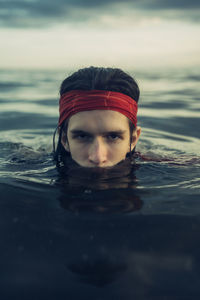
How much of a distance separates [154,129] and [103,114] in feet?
10.8

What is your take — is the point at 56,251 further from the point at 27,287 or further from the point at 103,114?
the point at 103,114

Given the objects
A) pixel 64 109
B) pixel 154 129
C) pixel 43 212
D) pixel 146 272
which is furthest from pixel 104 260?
pixel 154 129

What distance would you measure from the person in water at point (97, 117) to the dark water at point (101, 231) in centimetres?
17

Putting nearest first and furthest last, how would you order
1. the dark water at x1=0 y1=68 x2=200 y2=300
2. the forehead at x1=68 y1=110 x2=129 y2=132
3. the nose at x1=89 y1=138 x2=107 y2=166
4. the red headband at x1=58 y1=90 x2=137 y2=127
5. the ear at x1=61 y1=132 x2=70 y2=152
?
the dark water at x1=0 y1=68 x2=200 y2=300, the nose at x1=89 y1=138 x2=107 y2=166, the forehead at x1=68 y1=110 x2=129 y2=132, the red headband at x1=58 y1=90 x2=137 y2=127, the ear at x1=61 y1=132 x2=70 y2=152

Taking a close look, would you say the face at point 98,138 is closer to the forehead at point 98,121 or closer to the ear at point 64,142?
the forehead at point 98,121

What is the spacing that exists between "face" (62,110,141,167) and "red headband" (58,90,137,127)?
51 mm

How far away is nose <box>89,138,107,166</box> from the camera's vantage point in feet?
9.27

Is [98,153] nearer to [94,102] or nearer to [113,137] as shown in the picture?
[113,137]

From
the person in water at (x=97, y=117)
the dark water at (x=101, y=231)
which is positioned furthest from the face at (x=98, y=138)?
the dark water at (x=101, y=231)

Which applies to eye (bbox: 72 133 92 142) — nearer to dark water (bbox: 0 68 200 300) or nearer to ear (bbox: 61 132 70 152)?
dark water (bbox: 0 68 200 300)

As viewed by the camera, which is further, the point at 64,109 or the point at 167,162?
the point at 167,162

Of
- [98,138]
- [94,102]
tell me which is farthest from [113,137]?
[94,102]

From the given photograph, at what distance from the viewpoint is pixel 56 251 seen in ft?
6.02

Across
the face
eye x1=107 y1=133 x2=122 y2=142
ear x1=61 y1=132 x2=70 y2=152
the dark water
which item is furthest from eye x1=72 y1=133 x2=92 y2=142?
ear x1=61 y1=132 x2=70 y2=152
